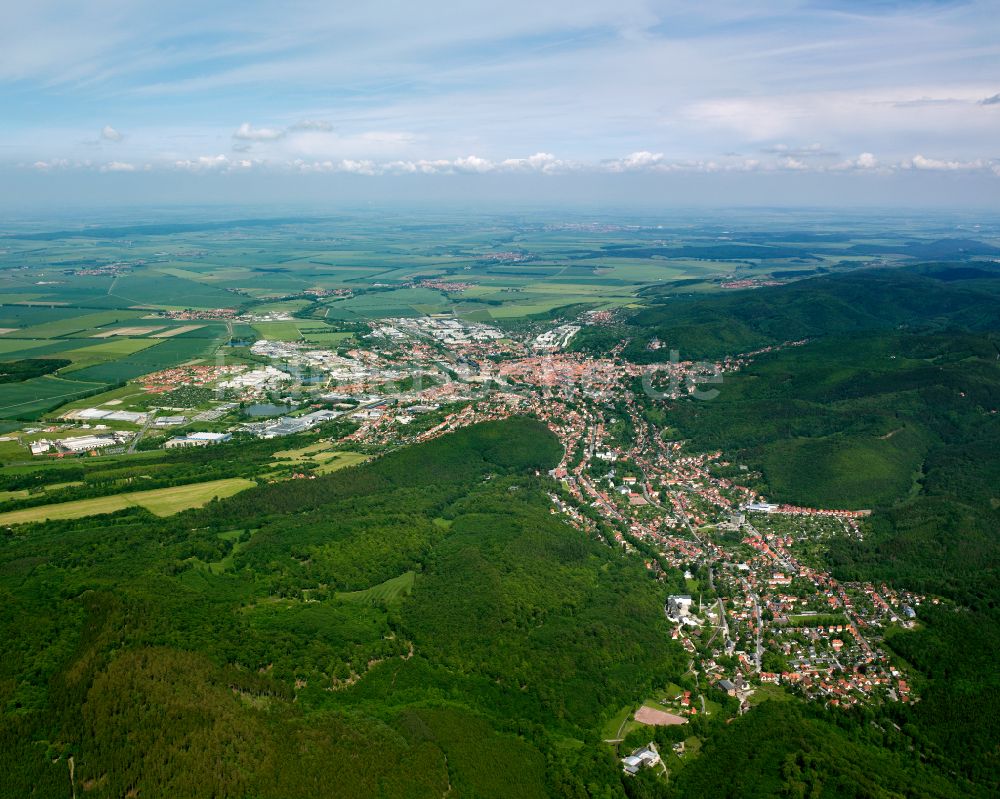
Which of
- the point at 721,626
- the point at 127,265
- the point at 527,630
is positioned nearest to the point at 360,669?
the point at 527,630

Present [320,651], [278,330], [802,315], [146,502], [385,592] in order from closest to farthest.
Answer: [320,651]
[385,592]
[146,502]
[802,315]
[278,330]

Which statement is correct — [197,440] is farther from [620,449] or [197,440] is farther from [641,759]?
[641,759]

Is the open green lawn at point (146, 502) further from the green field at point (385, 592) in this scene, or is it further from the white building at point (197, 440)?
the green field at point (385, 592)

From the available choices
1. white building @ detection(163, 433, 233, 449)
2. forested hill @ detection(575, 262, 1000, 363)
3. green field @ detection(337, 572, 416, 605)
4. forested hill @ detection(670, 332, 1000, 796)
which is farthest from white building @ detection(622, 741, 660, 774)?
forested hill @ detection(575, 262, 1000, 363)

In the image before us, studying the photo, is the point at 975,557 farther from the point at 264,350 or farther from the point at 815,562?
the point at 264,350

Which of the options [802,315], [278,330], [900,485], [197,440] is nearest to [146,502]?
[197,440]

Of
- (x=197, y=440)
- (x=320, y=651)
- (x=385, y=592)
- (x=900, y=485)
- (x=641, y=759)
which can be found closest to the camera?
(x=641, y=759)

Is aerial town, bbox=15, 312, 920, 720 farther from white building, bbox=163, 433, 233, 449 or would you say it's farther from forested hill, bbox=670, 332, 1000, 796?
forested hill, bbox=670, 332, 1000, 796
